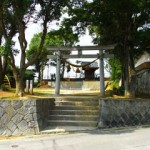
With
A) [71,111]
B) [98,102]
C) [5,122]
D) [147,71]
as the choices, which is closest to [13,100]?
[5,122]

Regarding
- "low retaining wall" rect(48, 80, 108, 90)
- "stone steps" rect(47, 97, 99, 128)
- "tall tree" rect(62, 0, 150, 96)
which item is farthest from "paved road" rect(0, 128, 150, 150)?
"low retaining wall" rect(48, 80, 108, 90)

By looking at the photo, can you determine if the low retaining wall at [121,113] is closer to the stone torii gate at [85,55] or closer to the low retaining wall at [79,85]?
the stone torii gate at [85,55]

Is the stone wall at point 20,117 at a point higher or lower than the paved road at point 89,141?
higher

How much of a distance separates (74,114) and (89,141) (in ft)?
11.2

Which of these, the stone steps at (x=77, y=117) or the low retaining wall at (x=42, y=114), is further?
the stone steps at (x=77, y=117)

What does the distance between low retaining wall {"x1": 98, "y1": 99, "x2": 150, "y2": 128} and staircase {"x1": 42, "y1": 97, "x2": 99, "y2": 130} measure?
461 mm

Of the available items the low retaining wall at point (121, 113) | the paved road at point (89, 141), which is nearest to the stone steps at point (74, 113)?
the low retaining wall at point (121, 113)

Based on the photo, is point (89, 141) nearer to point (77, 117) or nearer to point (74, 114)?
point (77, 117)

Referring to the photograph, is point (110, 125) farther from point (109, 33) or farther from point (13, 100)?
point (109, 33)

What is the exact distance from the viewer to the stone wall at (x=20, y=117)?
12047 mm

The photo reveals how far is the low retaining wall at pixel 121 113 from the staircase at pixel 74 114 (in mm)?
461

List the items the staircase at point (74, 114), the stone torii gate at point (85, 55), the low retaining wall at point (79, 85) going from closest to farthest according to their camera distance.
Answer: the staircase at point (74, 114) < the stone torii gate at point (85, 55) < the low retaining wall at point (79, 85)

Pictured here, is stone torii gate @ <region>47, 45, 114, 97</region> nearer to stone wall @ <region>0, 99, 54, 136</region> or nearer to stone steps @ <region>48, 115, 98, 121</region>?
stone steps @ <region>48, 115, 98, 121</region>

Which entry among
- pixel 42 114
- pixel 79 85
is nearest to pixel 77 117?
pixel 42 114
